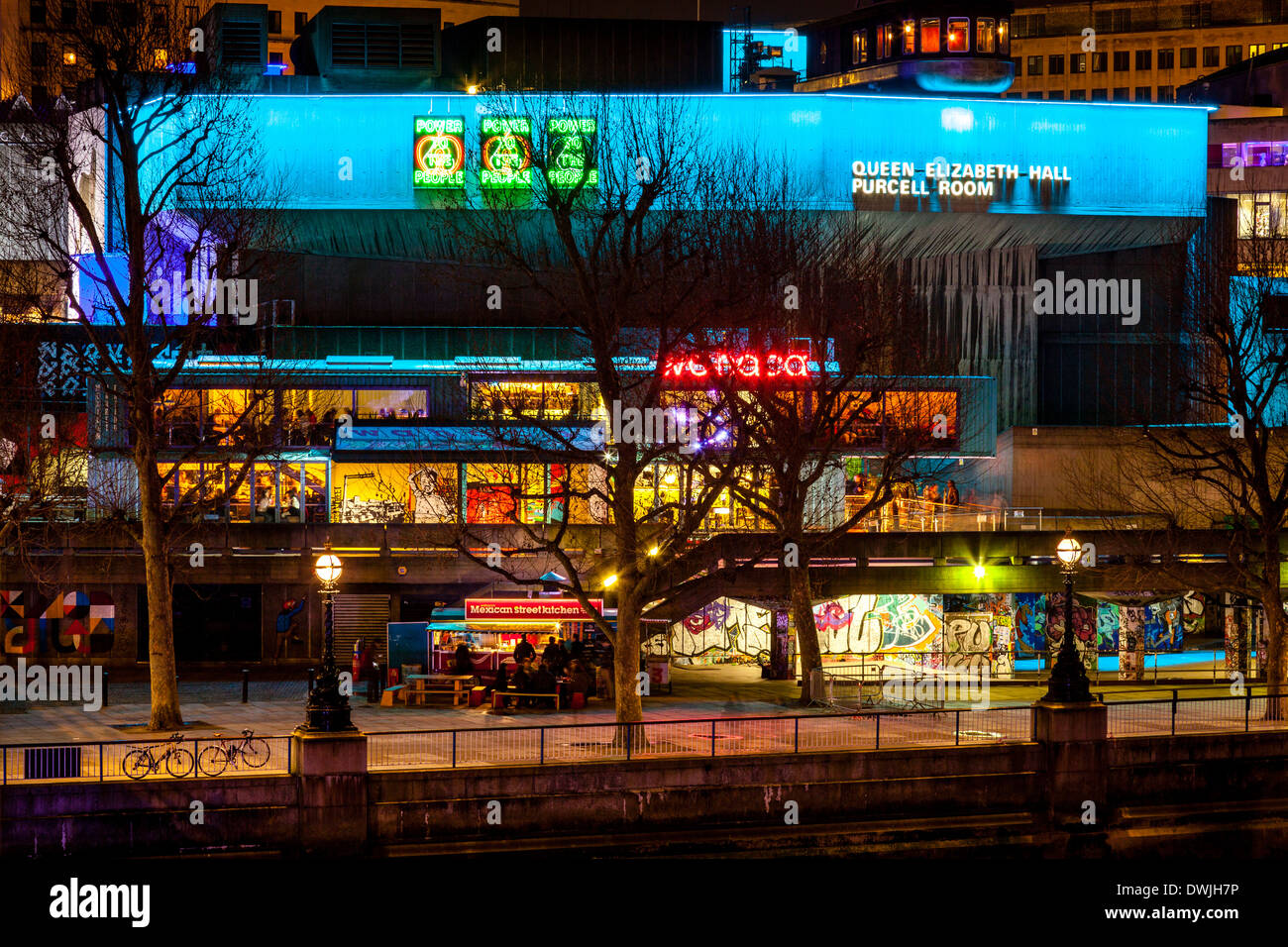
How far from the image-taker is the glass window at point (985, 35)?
67375mm

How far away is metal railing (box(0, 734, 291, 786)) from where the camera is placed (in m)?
26.9

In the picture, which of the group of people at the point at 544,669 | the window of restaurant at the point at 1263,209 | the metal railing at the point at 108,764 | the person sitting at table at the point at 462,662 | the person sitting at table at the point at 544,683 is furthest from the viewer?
the window of restaurant at the point at 1263,209

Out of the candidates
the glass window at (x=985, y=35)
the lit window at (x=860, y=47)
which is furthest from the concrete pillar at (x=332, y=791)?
the lit window at (x=860, y=47)

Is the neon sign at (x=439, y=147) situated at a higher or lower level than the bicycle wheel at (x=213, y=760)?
higher

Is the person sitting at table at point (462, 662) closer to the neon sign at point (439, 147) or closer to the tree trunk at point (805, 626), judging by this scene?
the tree trunk at point (805, 626)

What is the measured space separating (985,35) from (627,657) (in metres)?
44.1

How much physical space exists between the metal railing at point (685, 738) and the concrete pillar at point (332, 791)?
1.01 metres

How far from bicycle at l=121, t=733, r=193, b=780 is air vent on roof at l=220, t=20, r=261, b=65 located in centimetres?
4329

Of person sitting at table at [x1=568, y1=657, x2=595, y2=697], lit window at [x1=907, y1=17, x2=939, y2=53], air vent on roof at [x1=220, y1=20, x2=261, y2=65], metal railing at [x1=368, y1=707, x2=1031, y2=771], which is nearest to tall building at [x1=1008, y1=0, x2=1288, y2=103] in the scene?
lit window at [x1=907, y1=17, x2=939, y2=53]

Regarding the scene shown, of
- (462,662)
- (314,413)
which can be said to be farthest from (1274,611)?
(314,413)

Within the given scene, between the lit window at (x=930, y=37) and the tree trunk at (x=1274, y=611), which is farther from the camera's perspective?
the lit window at (x=930, y=37)
